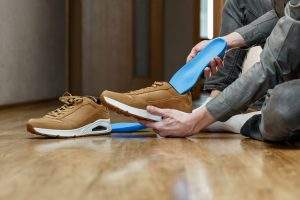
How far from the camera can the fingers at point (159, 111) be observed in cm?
150

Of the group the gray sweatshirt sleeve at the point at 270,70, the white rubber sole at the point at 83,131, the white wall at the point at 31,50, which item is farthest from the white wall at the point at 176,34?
the gray sweatshirt sleeve at the point at 270,70

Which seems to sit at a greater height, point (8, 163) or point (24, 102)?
point (8, 163)

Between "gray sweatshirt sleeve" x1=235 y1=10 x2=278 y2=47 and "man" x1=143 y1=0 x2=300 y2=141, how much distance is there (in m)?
0.35

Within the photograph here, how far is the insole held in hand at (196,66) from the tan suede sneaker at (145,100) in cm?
4

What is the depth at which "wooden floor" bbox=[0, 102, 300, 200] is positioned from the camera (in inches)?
31.3

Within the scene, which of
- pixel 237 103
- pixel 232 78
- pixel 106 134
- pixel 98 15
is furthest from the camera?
pixel 98 15

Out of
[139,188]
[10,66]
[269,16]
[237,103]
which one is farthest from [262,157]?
[10,66]

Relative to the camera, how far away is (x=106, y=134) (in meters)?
1.65

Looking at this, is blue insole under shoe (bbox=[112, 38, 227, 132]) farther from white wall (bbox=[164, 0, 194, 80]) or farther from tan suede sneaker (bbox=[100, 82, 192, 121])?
white wall (bbox=[164, 0, 194, 80])

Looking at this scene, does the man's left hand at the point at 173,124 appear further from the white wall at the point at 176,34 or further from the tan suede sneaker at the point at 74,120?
the white wall at the point at 176,34

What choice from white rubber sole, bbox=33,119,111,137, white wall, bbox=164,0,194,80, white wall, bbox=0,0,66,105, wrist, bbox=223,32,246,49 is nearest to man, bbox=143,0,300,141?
white rubber sole, bbox=33,119,111,137

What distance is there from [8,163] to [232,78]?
1088 mm

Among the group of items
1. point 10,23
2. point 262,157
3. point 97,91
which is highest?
point 10,23

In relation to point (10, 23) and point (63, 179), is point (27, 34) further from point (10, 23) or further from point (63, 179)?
point (63, 179)
